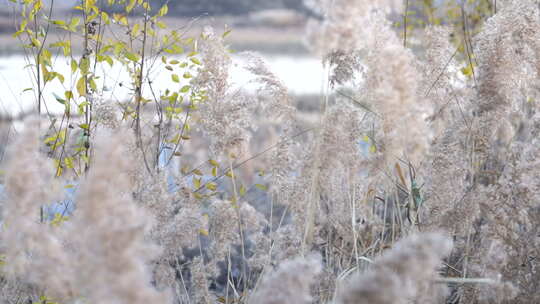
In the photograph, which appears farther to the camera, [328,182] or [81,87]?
[81,87]

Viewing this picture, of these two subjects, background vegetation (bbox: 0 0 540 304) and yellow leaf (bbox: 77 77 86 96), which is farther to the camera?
yellow leaf (bbox: 77 77 86 96)

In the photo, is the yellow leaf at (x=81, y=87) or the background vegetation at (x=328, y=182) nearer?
the background vegetation at (x=328, y=182)

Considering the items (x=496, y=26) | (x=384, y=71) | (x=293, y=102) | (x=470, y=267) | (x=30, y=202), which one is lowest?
(x=470, y=267)

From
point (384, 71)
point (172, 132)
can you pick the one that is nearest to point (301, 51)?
point (172, 132)

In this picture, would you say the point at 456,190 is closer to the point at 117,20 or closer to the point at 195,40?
the point at 195,40

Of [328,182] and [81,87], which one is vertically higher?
[81,87]

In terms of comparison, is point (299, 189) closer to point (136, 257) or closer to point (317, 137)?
point (317, 137)

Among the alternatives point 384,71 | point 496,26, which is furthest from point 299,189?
point 496,26

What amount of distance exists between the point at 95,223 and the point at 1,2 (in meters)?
2.20

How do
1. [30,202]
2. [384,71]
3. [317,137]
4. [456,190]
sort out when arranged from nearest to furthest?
[30,202]
[384,71]
[317,137]
[456,190]

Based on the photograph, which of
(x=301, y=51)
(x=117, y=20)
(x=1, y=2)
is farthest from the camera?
(x=301, y=51)

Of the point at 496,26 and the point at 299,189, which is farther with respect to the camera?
the point at 299,189

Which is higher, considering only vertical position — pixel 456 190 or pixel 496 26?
pixel 496 26

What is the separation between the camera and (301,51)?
1708cm
